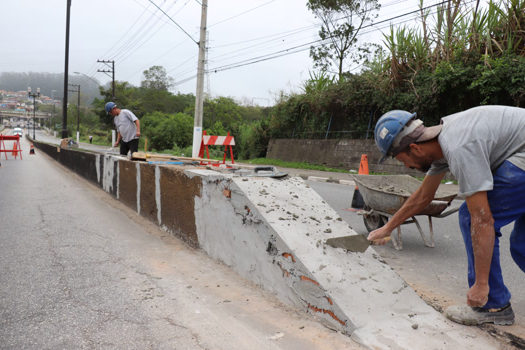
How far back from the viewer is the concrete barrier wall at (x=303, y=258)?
6.98 feet

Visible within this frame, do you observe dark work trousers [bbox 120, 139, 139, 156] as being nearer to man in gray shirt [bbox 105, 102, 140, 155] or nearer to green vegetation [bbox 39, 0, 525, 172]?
man in gray shirt [bbox 105, 102, 140, 155]

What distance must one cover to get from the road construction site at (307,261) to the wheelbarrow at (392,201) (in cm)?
63

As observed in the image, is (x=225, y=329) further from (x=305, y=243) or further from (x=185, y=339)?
(x=305, y=243)

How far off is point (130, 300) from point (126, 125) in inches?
242

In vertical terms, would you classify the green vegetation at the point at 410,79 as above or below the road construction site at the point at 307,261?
above

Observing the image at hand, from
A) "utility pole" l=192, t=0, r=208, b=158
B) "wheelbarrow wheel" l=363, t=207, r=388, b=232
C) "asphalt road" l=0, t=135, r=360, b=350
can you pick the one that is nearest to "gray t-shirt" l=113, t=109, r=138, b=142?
"asphalt road" l=0, t=135, r=360, b=350

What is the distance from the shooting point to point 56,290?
2748 mm

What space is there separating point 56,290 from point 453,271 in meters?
3.46

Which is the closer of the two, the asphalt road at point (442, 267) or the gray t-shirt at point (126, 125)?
the asphalt road at point (442, 267)

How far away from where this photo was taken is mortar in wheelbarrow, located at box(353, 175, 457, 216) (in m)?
4.19

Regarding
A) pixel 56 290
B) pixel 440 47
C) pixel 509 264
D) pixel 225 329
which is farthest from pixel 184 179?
pixel 440 47

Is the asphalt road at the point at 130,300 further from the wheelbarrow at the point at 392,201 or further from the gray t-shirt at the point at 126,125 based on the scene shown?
the gray t-shirt at the point at 126,125

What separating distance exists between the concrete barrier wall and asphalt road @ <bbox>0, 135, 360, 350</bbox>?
0.41 feet

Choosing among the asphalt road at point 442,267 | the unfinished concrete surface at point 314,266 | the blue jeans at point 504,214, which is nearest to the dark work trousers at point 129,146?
the asphalt road at point 442,267
